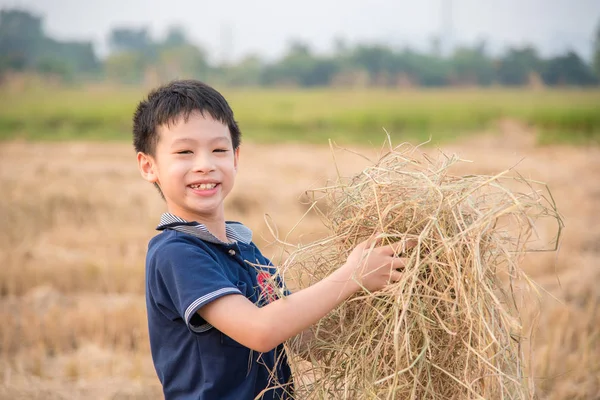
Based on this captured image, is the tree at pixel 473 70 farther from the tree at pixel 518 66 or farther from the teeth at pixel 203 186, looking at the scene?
the teeth at pixel 203 186

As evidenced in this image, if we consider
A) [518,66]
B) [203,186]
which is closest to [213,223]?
[203,186]

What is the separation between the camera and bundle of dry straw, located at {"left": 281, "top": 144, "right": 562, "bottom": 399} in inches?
63.8

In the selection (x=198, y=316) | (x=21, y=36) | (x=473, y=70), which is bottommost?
(x=198, y=316)

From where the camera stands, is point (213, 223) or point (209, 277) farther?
point (213, 223)

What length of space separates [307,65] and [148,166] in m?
55.9

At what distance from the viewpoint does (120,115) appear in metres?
30.1

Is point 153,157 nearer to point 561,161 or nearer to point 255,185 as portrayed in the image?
point 255,185

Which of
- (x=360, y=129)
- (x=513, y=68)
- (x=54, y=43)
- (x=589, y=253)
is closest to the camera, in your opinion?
(x=589, y=253)

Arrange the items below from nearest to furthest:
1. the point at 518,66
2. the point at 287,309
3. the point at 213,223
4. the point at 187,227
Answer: the point at 287,309 < the point at 187,227 < the point at 213,223 < the point at 518,66

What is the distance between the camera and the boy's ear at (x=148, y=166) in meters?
1.96

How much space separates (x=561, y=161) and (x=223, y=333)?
43.7 ft

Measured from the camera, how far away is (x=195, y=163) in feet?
6.02

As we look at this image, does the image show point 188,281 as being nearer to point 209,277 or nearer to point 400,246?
point 209,277

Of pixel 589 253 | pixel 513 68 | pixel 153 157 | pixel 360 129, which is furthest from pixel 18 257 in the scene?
pixel 513 68
